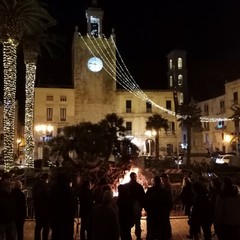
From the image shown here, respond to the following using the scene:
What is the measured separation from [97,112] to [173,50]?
968 inches

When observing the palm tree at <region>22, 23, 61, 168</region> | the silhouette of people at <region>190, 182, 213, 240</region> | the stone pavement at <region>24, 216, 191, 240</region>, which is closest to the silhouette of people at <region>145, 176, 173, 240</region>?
the silhouette of people at <region>190, 182, 213, 240</region>

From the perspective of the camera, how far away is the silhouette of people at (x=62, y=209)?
7.89m

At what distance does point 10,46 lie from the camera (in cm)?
2141

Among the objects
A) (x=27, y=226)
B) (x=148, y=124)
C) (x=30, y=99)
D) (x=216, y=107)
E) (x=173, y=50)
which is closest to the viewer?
(x=27, y=226)

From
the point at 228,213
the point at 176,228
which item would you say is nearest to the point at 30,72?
the point at 176,228

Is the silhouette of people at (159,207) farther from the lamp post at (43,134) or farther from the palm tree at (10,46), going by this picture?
the lamp post at (43,134)

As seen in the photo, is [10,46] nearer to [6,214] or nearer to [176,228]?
[176,228]

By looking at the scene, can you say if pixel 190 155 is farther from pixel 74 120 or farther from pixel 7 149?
pixel 74 120

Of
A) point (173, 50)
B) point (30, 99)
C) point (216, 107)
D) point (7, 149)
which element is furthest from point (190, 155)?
point (173, 50)

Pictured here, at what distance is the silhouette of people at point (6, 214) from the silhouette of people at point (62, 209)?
761 mm

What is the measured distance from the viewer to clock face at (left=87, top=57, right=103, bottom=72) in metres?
61.8

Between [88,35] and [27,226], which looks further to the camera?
[88,35]

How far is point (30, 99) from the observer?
27.5m

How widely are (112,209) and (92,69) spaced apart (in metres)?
56.4
